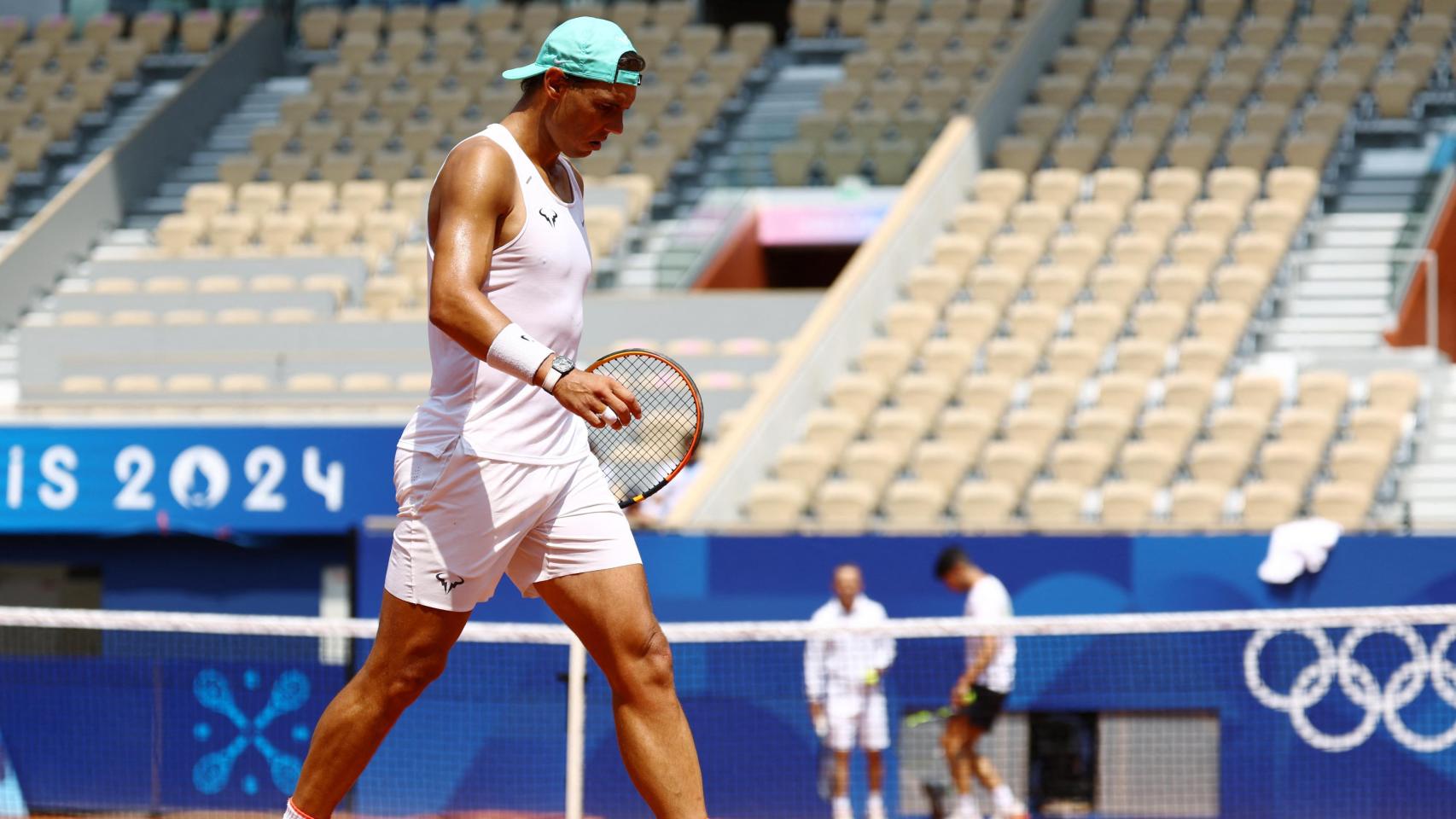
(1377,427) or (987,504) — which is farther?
(1377,427)

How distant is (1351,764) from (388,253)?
11100 mm

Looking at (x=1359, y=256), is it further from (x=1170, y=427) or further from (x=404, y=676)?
(x=404, y=676)

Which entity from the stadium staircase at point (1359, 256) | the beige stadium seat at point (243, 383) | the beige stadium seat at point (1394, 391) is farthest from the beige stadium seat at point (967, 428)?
the beige stadium seat at point (243, 383)

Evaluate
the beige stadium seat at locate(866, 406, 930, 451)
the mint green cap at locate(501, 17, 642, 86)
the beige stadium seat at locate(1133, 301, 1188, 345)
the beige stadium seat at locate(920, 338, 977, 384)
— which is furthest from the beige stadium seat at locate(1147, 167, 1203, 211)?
the mint green cap at locate(501, 17, 642, 86)

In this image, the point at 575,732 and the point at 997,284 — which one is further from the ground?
the point at 997,284

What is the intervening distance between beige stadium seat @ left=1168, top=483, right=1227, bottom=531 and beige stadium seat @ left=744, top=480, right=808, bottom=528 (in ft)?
7.61

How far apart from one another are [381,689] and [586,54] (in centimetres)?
136

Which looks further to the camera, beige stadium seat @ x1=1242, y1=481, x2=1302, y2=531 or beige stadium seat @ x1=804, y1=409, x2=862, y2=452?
beige stadium seat @ x1=804, y1=409, x2=862, y2=452

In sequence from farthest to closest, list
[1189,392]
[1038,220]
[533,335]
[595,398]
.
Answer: [1038,220] < [1189,392] < [533,335] < [595,398]

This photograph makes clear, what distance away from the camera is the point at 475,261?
152 inches

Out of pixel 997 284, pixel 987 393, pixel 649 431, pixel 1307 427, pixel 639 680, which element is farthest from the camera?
pixel 997 284

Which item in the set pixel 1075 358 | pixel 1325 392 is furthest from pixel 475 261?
pixel 1075 358

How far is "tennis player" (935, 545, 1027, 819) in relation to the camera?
919 centimetres

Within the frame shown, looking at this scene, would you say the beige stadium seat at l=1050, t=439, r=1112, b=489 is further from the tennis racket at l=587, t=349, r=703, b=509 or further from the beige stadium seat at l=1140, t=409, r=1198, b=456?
the tennis racket at l=587, t=349, r=703, b=509
